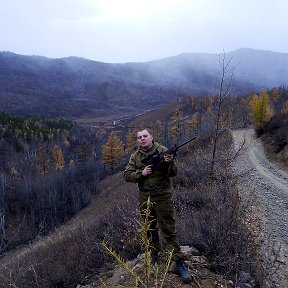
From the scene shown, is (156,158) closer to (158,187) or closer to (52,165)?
(158,187)

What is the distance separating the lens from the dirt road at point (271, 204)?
7974 mm


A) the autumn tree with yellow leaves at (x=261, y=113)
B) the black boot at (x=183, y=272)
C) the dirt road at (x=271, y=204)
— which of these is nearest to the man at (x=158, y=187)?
the black boot at (x=183, y=272)

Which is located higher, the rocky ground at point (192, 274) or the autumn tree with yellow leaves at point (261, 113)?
the rocky ground at point (192, 274)

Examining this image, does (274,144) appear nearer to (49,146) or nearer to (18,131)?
(49,146)

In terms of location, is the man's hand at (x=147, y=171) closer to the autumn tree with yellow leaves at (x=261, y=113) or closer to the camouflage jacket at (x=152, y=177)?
the camouflage jacket at (x=152, y=177)

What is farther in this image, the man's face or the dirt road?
the dirt road

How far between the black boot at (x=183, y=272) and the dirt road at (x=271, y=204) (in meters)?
1.66

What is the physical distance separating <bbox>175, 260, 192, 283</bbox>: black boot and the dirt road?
5.43 ft

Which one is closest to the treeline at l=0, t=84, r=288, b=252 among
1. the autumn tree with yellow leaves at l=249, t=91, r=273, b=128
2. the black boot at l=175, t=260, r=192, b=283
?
the autumn tree with yellow leaves at l=249, t=91, r=273, b=128

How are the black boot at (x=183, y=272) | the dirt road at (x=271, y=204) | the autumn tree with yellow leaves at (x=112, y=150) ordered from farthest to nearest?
the autumn tree with yellow leaves at (x=112, y=150) → the dirt road at (x=271, y=204) → the black boot at (x=183, y=272)

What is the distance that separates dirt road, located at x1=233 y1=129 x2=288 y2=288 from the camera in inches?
314

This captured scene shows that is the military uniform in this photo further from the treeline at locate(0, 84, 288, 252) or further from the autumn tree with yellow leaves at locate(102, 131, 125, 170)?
the autumn tree with yellow leaves at locate(102, 131, 125, 170)

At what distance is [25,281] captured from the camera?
852 cm

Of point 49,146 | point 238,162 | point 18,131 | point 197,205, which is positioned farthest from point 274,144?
point 18,131
